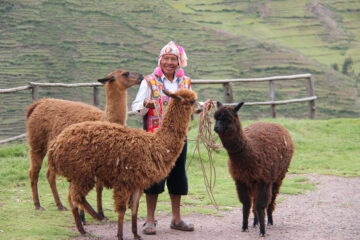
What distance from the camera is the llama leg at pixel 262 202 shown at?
18.6ft

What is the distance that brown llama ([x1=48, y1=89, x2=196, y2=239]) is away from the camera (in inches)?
203

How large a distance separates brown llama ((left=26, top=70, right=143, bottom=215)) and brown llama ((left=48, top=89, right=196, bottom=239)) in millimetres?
1111

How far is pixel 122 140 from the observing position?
5254 mm

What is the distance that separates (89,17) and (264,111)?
7351mm

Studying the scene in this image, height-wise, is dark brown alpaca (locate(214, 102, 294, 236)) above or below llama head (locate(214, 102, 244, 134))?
below

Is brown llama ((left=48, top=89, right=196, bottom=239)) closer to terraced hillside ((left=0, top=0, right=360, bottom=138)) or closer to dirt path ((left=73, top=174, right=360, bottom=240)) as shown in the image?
dirt path ((left=73, top=174, right=360, bottom=240))

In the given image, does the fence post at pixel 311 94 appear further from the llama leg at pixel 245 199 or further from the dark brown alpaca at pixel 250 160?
the llama leg at pixel 245 199

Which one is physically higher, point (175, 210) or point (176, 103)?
point (176, 103)

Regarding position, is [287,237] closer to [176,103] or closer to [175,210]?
[175,210]

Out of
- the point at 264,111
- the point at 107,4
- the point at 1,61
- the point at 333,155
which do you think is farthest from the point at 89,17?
the point at 333,155

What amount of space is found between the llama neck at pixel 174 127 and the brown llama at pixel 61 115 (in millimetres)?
1202

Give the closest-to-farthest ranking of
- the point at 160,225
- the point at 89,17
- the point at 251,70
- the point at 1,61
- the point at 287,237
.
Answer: the point at 287,237
the point at 160,225
the point at 1,61
the point at 89,17
the point at 251,70

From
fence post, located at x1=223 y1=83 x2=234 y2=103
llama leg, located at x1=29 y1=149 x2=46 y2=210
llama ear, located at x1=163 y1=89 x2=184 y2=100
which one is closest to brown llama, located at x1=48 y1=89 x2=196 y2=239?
llama ear, located at x1=163 y1=89 x2=184 y2=100

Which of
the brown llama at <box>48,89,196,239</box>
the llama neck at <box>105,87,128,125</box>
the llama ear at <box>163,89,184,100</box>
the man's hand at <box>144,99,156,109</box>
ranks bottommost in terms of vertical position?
the brown llama at <box>48,89,196,239</box>
